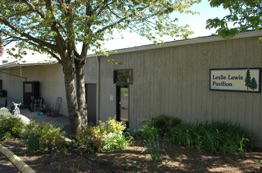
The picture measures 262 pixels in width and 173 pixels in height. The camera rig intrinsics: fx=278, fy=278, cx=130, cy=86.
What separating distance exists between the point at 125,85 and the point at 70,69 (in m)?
5.02

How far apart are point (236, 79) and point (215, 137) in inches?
78.5

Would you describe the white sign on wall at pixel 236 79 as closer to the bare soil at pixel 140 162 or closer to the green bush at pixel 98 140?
the bare soil at pixel 140 162

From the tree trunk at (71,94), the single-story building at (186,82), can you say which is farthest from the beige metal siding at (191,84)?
the tree trunk at (71,94)

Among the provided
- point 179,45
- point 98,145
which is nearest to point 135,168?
point 98,145

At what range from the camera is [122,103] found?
12367 mm

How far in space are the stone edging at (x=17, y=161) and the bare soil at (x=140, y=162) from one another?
0.46 ft

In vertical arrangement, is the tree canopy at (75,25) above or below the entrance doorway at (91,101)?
above

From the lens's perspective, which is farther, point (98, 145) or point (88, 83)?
point (88, 83)

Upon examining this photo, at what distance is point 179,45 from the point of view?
30.8ft

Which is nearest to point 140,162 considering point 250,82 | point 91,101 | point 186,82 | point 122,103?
point 250,82

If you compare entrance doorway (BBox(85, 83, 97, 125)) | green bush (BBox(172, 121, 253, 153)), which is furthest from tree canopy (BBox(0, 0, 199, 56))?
entrance doorway (BBox(85, 83, 97, 125))

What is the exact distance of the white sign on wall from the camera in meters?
7.31

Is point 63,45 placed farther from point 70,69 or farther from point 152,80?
point 152,80

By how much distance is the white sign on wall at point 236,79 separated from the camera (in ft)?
24.0
